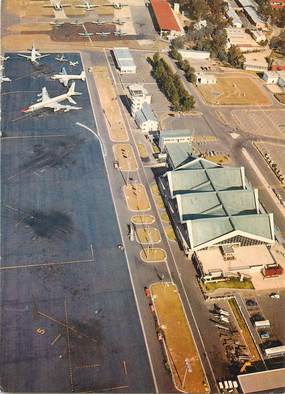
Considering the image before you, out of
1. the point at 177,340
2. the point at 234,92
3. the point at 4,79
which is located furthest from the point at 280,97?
the point at 177,340

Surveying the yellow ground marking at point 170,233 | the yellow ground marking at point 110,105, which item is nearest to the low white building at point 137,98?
the yellow ground marking at point 110,105

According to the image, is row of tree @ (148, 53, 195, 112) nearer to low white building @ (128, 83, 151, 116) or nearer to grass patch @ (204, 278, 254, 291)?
low white building @ (128, 83, 151, 116)

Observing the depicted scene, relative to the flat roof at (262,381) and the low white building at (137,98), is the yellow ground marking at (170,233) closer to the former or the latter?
the flat roof at (262,381)

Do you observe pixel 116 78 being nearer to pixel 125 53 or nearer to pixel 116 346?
pixel 125 53

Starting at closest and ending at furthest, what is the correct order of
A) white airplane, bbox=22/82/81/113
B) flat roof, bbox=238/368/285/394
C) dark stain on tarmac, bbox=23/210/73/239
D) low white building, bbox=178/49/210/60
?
1. flat roof, bbox=238/368/285/394
2. dark stain on tarmac, bbox=23/210/73/239
3. white airplane, bbox=22/82/81/113
4. low white building, bbox=178/49/210/60

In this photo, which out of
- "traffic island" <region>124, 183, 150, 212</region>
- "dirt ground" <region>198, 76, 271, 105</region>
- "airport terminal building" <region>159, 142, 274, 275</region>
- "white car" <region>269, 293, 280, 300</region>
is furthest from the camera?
"dirt ground" <region>198, 76, 271, 105</region>

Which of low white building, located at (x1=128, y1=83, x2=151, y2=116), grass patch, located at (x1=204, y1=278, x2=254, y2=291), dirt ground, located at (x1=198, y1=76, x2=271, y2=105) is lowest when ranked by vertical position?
grass patch, located at (x1=204, y1=278, x2=254, y2=291)

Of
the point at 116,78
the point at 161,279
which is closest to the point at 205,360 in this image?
the point at 161,279

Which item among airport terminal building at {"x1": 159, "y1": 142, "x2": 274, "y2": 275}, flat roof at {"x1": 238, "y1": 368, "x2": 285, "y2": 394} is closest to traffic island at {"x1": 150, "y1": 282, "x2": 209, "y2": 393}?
flat roof at {"x1": 238, "y1": 368, "x2": 285, "y2": 394}
